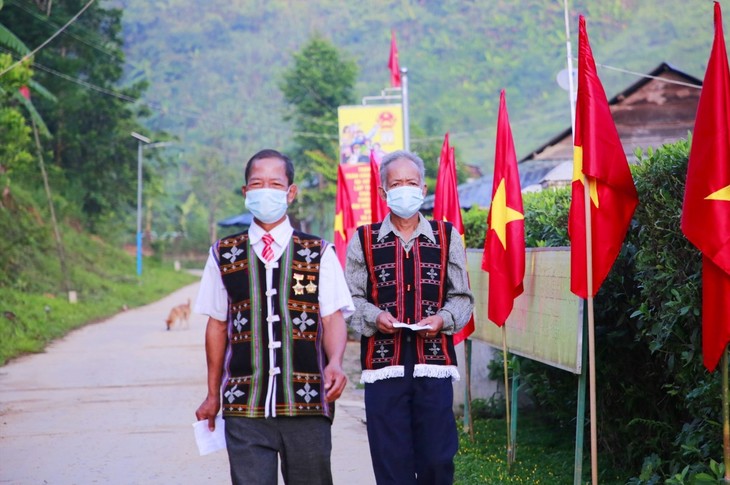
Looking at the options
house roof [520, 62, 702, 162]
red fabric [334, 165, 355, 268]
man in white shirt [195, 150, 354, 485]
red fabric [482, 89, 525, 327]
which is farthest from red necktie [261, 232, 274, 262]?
house roof [520, 62, 702, 162]

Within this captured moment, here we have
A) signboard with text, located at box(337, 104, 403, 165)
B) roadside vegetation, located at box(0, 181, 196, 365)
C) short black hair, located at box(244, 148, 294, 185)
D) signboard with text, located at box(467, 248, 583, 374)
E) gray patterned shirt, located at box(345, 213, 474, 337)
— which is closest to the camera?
short black hair, located at box(244, 148, 294, 185)

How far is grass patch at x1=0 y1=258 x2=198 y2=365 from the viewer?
59.4ft

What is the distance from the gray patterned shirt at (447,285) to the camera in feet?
16.3

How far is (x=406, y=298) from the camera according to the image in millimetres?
4996

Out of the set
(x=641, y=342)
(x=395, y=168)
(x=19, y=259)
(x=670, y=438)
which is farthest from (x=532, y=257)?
Result: (x=19, y=259)

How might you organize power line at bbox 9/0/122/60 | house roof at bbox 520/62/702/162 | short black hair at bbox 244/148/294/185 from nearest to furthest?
short black hair at bbox 244/148/294/185, house roof at bbox 520/62/702/162, power line at bbox 9/0/122/60

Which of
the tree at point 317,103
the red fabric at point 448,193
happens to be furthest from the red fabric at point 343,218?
the tree at point 317,103

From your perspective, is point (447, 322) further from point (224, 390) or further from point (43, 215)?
point (43, 215)

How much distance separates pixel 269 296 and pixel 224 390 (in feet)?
1.43

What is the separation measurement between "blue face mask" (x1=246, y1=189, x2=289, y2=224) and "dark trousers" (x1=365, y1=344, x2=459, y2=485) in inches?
40.4

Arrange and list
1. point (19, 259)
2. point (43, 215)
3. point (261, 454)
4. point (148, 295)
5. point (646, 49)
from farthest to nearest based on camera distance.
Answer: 1. point (646, 49)
2. point (148, 295)
3. point (43, 215)
4. point (19, 259)
5. point (261, 454)

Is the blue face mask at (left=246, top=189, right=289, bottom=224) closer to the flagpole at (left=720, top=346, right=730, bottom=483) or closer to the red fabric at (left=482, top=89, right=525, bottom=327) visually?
the flagpole at (left=720, top=346, right=730, bottom=483)

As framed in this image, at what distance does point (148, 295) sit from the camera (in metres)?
37.2

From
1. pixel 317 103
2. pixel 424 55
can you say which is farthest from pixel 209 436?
pixel 424 55
